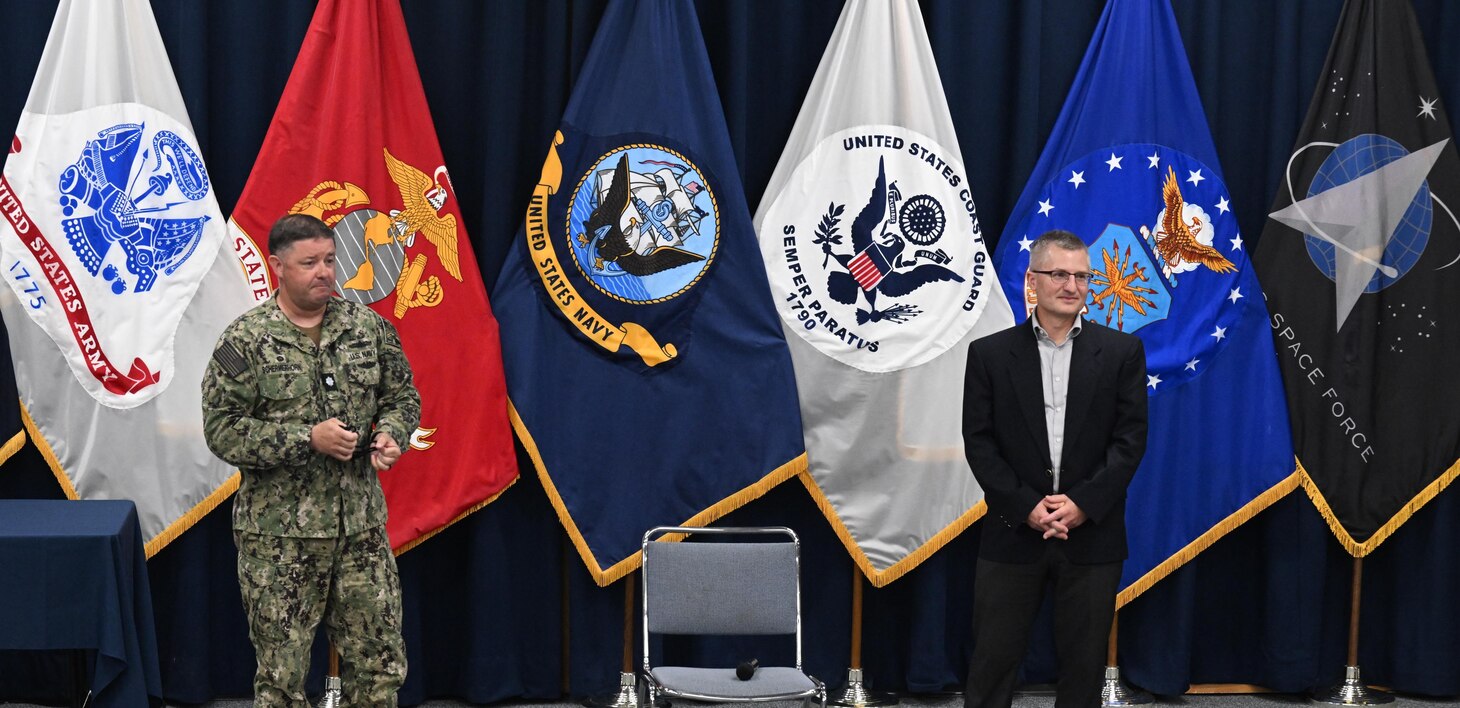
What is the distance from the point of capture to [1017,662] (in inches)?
131

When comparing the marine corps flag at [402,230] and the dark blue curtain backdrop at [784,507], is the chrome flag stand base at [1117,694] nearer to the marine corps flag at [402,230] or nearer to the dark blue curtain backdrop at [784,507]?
the dark blue curtain backdrop at [784,507]

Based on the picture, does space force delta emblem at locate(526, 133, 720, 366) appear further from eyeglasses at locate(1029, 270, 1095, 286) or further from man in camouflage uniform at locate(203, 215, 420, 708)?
eyeglasses at locate(1029, 270, 1095, 286)

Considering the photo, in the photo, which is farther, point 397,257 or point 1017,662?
point 397,257

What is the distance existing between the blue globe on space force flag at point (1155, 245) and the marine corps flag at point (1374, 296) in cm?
24

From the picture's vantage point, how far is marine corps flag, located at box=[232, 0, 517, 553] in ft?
13.6

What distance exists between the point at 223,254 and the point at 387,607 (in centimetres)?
143

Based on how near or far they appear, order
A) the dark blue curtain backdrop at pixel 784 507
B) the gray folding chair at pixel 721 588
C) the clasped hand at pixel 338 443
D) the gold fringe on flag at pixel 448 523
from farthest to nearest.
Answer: the dark blue curtain backdrop at pixel 784 507, the gold fringe on flag at pixel 448 523, the gray folding chair at pixel 721 588, the clasped hand at pixel 338 443

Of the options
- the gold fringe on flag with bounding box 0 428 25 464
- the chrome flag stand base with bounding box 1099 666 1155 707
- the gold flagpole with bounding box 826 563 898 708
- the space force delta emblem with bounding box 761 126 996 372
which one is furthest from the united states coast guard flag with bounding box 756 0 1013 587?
the gold fringe on flag with bounding box 0 428 25 464

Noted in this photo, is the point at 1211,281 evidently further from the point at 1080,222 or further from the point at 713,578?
the point at 713,578

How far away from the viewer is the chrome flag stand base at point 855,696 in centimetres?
454

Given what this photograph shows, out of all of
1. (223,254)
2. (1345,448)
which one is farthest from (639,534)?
(1345,448)

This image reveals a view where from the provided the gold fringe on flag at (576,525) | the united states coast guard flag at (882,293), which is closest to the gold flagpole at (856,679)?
the united states coast guard flag at (882,293)

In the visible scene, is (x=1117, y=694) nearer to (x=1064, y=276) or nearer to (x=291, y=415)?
(x=1064, y=276)

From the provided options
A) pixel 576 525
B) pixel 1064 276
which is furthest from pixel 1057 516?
pixel 576 525
